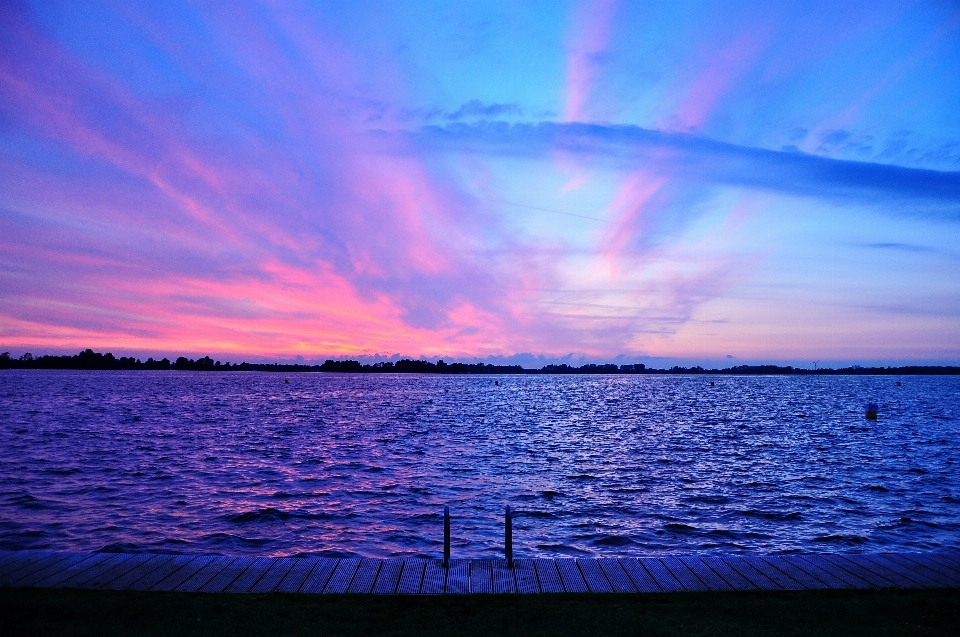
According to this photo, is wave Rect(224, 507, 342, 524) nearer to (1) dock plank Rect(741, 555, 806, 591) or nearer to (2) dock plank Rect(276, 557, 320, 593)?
(2) dock plank Rect(276, 557, 320, 593)

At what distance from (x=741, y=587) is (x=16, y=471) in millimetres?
32339

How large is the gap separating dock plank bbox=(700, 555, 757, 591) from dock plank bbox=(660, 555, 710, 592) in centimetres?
45

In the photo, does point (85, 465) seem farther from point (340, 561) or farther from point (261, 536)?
point (340, 561)

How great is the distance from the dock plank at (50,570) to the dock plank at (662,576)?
10115 mm

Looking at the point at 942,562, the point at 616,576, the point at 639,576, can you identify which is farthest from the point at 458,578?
the point at 942,562

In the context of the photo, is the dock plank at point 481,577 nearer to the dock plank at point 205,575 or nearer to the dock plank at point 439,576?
the dock plank at point 439,576

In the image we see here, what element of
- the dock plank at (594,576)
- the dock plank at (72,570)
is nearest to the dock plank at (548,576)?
the dock plank at (594,576)

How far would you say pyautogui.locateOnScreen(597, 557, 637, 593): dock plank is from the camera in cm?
1117

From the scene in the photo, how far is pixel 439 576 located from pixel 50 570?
262 inches

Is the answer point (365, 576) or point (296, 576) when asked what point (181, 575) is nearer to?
point (296, 576)

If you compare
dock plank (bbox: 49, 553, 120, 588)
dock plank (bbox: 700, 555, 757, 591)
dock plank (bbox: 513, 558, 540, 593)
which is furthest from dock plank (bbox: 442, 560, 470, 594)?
dock plank (bbox: 49, 553, 120, 588)

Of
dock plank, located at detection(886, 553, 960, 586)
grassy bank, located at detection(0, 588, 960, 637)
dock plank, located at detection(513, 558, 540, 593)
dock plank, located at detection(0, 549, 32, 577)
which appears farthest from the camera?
dock plank, located at detection(0, 549, 32, 577)

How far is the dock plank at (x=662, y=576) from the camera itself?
11.2 metres

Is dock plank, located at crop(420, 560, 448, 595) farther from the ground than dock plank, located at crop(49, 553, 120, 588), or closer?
closer
